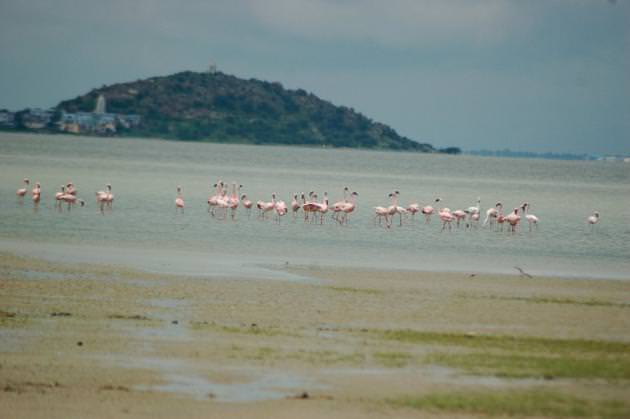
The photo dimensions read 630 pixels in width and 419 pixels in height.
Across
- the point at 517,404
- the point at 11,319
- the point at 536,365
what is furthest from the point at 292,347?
the point at 11,319

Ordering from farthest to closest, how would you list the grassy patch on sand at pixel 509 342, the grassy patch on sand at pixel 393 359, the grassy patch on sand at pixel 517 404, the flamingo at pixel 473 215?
the flamingo at pixel 473 215, the grassy patch on sand at pixel 509 342, the grassy patch on sand at pixel 393 359, the grassy patch on sand at pixel 517 404

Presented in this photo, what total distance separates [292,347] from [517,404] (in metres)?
3.23

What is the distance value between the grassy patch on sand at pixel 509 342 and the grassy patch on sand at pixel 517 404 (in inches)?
91.8

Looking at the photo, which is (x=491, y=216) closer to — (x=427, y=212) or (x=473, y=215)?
(x=473, y=215)

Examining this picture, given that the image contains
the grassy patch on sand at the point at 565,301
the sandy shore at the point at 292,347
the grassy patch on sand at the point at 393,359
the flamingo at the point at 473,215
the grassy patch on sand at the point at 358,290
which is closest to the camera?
the sandy shore at the point at 292,347

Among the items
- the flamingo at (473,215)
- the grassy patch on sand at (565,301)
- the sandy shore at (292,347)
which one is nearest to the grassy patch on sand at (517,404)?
the sandy shore at (292,347)

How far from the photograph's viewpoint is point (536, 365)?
496 inches

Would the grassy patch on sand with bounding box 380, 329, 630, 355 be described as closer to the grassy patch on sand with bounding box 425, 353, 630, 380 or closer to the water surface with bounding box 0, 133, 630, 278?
the grassy patch on sand with bounding box 425, 353, 630, 380

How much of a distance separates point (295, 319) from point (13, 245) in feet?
35.5

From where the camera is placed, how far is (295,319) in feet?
49.7

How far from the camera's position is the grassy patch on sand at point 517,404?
10.7 m

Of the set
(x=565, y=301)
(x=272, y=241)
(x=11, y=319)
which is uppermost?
(x=565, y=301)

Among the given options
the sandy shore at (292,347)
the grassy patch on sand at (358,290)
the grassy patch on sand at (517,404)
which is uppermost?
the grassy patch on sand at (517,404)

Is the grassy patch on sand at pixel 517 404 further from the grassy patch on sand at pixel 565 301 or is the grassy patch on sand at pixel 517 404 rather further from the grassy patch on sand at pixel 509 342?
the grassy patch on sand at pixel 565 301
